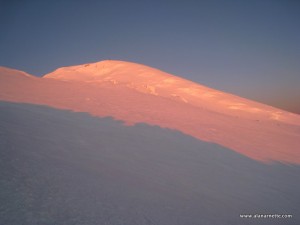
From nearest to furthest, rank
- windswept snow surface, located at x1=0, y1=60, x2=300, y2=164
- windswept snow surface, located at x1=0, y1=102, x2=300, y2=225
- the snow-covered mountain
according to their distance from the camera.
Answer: windswept snow surface, located at x1=0, y1=102, x2=300, y2=225, the snow-covered mountain, windswept snow surface, located at x1=0, y1=60, x2=300, y2=164

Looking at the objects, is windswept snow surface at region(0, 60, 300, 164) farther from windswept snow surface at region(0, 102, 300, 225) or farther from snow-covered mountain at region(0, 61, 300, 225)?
windswept snow surface at region(0, 102, 300, 225)

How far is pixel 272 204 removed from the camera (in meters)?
10.6

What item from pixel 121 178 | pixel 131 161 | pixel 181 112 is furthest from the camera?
pixel 181 112

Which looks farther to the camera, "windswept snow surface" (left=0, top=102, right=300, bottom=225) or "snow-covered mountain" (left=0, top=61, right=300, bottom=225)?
"snow-covered mountain" (left=0, top=61, right=300, bottom=225)

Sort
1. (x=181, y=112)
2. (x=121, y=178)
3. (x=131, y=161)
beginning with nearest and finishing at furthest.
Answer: (x=121, y=178), (x=131, y=161), (x=181, y=112)

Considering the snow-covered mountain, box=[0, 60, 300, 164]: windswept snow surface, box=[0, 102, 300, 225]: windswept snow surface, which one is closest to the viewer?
box=[0, 102, 300, 225]: windswept snow surface

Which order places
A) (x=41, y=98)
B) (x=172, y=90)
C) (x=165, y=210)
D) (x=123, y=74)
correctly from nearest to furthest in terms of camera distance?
(x=165, y=210) → (x=41, y=98) → (x=172, y=90) → (x=123, y=74)

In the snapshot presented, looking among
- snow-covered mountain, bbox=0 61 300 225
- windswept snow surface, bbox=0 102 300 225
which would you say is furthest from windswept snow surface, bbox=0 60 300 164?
windswept snow surface, bbox=0 102 300 225

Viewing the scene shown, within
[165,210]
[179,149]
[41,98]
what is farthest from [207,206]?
[41,98]

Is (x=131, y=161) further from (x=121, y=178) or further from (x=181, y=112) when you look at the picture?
(x=181, y=112)

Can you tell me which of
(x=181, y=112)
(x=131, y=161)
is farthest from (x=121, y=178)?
(x=181, y=112)

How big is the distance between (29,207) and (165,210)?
3432 millimetres

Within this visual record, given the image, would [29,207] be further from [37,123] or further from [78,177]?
[37,123]

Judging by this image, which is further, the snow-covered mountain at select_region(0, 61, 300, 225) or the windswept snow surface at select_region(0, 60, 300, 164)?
the windswept snow surface at select_region(0, 60, 300, 164)
